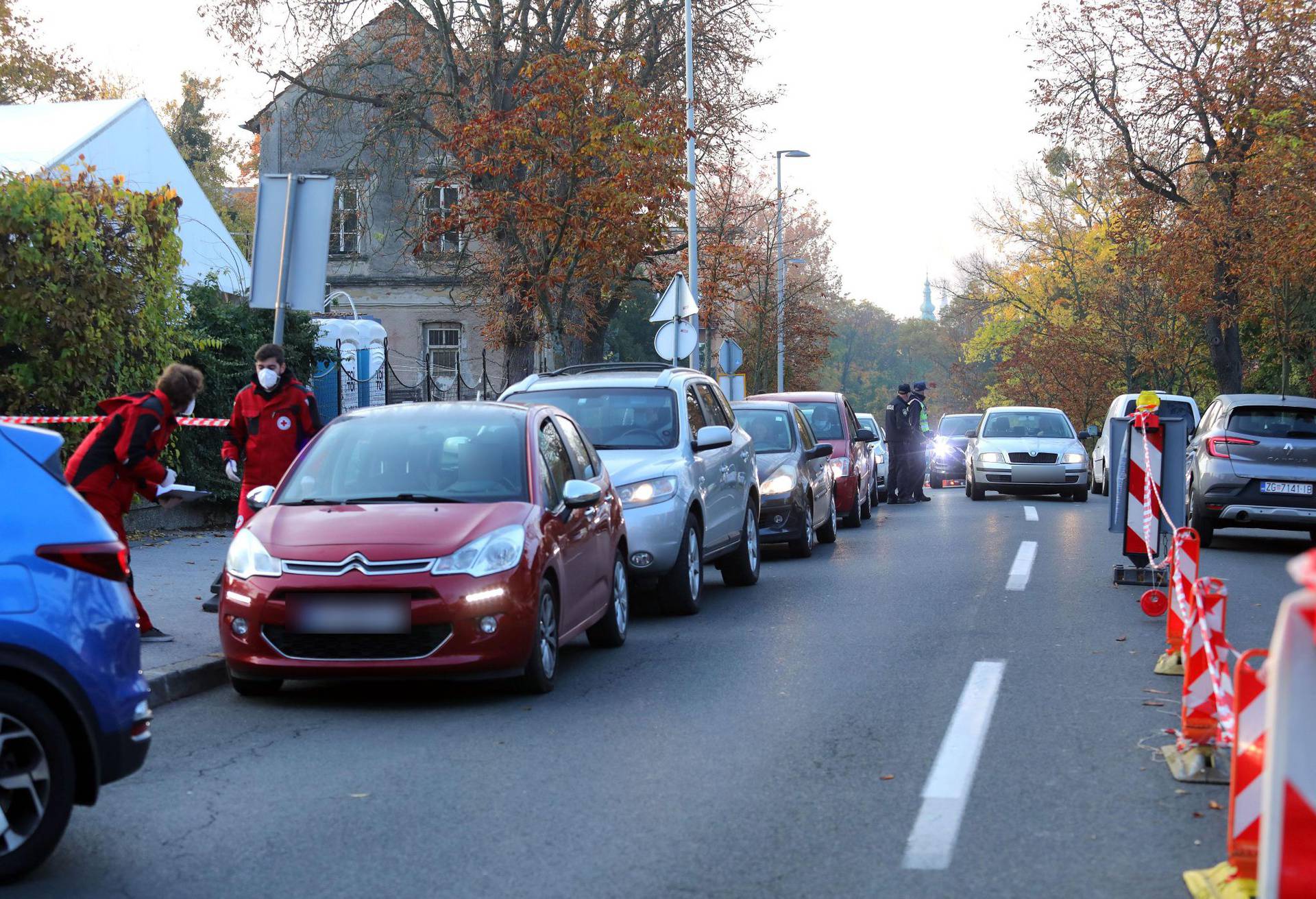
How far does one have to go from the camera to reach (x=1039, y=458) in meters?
26.4

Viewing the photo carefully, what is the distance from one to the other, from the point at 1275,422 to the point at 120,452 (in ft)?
39.8

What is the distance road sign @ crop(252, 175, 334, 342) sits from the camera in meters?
11.0

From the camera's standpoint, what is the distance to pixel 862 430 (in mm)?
20359

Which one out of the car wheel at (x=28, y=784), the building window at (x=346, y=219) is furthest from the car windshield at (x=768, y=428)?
the car wheel at (x=28, y=784)

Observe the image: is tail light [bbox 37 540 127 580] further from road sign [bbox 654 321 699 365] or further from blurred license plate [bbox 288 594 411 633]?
road sign [bbox 654 321 699 365]

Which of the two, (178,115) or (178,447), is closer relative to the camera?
(178,447)

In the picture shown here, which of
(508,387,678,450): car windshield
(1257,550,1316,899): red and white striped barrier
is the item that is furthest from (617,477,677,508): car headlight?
(1257,550,1316,899): red and white striped barrier

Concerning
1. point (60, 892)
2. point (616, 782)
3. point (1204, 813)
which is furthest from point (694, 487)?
point (60, 892)

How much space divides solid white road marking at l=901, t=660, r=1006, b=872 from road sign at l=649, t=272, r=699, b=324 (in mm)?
13583

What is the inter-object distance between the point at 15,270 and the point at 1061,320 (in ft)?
179

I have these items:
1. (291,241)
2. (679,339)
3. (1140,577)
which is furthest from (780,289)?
(291,241)

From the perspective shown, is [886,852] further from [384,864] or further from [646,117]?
[646,117]

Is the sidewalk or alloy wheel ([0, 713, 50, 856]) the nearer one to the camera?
alloy wheel ([0, 713, 50, 856])

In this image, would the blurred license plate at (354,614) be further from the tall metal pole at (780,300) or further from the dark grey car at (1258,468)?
the tall metal pole at (780,300)
